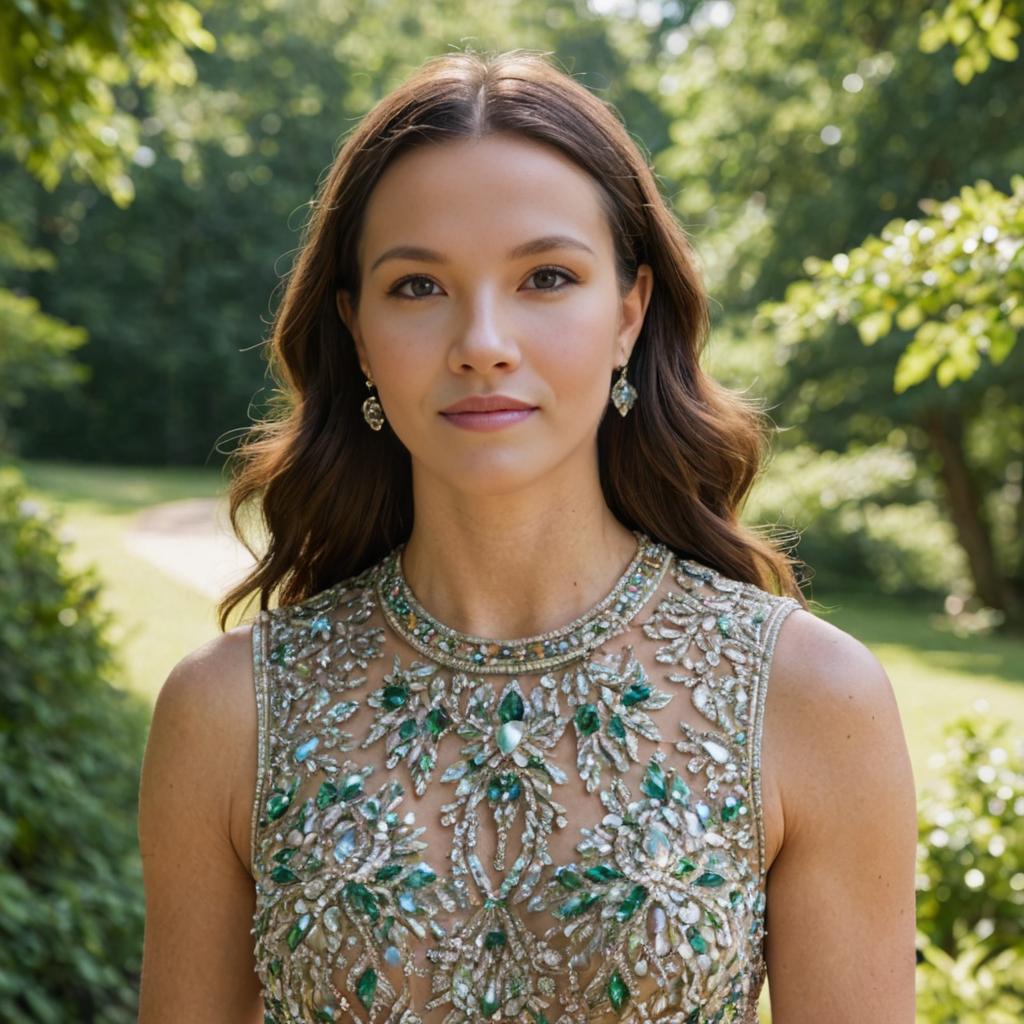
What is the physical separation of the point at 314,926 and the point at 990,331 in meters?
2.01

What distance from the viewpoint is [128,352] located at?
34875 millimetres

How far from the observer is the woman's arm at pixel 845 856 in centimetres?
206

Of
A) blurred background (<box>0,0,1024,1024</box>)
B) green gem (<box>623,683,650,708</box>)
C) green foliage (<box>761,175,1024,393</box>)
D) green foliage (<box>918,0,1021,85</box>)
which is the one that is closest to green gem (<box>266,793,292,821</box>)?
green gem (<box>623,683,650,708</box>)

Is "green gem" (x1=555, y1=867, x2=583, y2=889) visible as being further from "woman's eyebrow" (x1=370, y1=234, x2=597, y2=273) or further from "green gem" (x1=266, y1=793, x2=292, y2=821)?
"woman's eyebrow" (x1=370, y1=234, x2=597, y2=273)

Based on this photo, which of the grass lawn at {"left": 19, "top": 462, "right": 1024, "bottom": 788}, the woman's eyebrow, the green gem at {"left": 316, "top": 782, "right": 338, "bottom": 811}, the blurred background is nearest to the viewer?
the woman's eyebrow

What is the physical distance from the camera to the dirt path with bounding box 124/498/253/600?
621 inches

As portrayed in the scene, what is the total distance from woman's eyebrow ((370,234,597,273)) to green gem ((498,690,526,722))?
26.5 inches

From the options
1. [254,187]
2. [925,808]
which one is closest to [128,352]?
[254,187]

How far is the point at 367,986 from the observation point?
2.08 meters

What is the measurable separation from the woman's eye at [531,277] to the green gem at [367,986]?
38.8 inches

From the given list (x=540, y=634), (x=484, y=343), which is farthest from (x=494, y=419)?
(x=540, y=634)

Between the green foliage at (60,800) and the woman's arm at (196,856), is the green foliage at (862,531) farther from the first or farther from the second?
the woman's arm at (196,856)

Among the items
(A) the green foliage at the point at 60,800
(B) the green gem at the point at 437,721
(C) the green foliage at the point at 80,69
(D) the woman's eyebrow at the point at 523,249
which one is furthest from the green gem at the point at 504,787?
(C) the green foliage at the point at 80,69

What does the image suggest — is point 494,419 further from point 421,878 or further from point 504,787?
point 421,878
